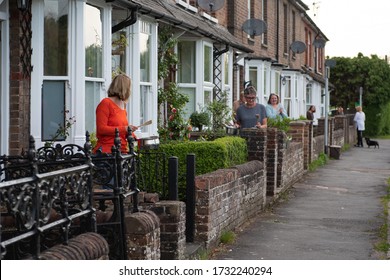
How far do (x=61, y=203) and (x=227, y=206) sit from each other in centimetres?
521

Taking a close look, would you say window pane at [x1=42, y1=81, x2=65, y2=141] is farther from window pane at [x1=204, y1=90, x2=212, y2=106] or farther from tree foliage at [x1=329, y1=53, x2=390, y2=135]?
tree foliage at [x1=329, y1=53, x2=390, y2=135]

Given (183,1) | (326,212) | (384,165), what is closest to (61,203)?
(326,212)

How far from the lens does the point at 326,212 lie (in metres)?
13.9

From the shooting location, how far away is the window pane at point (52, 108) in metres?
10.7

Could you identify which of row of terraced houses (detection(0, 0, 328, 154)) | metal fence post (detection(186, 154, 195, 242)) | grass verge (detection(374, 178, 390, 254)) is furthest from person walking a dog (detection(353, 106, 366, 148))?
metal fence post (detection(186, 154, 195, 242))

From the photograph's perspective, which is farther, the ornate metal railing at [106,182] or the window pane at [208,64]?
the window pane at [208,64]

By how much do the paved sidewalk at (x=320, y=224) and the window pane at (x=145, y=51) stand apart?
286 centimetres

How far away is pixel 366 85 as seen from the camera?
5909cm

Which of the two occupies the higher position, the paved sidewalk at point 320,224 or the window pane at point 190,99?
the window pane at point 190,99

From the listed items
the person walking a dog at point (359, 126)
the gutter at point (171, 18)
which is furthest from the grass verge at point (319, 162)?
the person walking a dog at point (359, 126)

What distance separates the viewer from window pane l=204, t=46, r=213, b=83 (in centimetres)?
1875

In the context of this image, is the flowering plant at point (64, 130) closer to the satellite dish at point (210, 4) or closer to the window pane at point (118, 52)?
the window pane at point (118, 52)

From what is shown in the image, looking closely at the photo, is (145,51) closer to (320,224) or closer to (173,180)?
(320,224)

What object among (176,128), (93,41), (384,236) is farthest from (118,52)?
(384,236)
